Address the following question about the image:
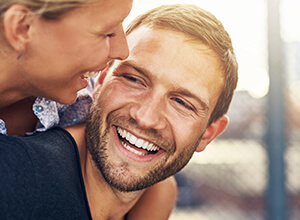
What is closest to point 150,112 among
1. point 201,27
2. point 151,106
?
point 151,106

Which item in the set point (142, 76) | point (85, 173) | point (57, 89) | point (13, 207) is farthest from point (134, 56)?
point (13, 207)

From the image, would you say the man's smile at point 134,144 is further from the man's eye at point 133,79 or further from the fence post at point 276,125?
the fence post at point 276,125

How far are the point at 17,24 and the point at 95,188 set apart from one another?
2.34 ft

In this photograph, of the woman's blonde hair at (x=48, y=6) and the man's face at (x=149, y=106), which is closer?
the woman's blonde hair at (x=48, y=6)

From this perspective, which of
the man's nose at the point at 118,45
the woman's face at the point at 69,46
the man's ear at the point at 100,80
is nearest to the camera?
the woman's face at the point at 69,46

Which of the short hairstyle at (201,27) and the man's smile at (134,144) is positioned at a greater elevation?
the short hairstyle at (201,27)

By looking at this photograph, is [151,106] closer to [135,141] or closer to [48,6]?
[135,141]

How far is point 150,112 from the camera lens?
1354 millimetres

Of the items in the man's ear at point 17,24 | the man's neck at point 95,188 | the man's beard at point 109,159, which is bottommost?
the man's neck at point 95,188

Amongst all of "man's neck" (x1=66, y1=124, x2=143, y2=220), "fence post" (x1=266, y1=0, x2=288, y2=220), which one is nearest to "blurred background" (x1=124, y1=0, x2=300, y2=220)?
"fence post" (x1=266, y1=0, x2=288, y2=220)

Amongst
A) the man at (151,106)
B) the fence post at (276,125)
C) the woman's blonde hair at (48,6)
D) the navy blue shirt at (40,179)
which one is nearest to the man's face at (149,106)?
the man at (151,106)

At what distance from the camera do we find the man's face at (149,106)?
1.38m

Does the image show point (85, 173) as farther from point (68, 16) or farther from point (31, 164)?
point (68, 16)

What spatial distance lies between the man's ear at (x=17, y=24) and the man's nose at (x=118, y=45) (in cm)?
26
